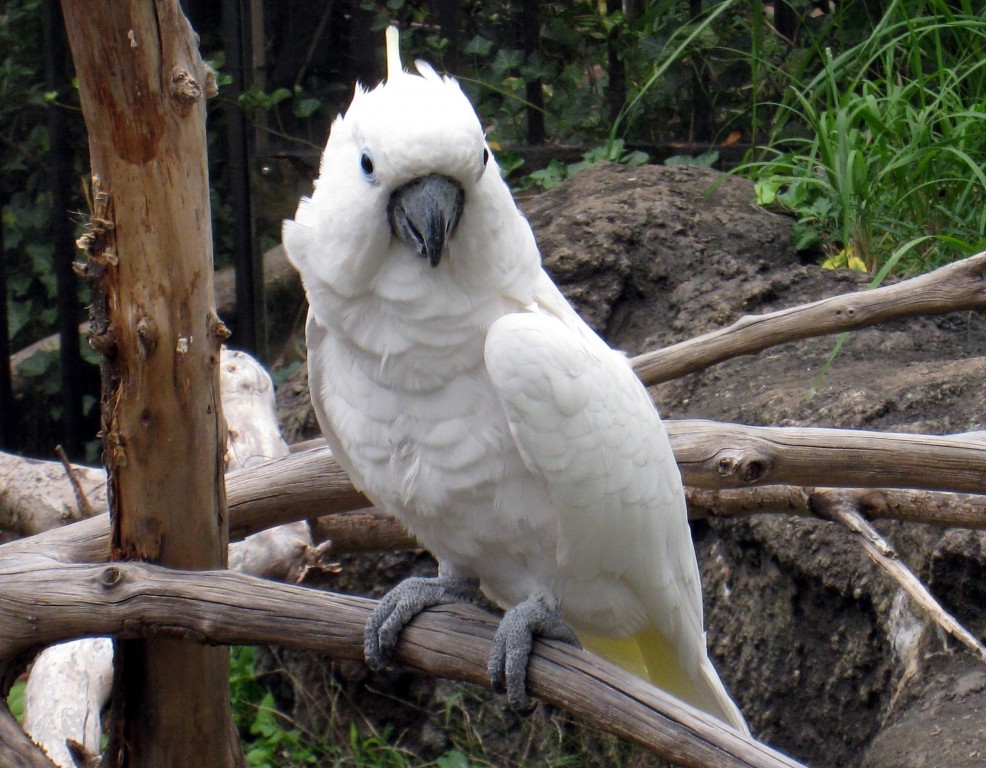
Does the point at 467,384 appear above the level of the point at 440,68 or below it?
below

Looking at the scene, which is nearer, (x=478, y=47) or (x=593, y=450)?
(x=593, y=450)

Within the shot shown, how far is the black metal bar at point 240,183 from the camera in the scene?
3926mm

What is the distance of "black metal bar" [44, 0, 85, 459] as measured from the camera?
145 inches

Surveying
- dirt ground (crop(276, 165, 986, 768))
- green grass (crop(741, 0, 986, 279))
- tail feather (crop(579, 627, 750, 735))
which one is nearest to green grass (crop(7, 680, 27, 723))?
dirt ground (crop(276, 165, 986, 768))

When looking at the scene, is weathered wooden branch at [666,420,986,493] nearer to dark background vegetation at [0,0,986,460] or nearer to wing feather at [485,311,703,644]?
wing feather at [485,311,703,644]

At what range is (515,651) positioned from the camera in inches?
67.6

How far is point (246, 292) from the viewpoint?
397 cm

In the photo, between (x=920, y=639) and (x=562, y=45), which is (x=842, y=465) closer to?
(x=920, y=639)

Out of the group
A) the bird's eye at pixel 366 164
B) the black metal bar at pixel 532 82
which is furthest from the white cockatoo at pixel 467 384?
the black metal bar at pixel 532 82

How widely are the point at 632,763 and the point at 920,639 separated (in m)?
1.01

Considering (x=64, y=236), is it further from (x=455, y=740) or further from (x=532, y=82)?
(x=455, y=740)

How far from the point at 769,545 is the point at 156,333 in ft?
5.73

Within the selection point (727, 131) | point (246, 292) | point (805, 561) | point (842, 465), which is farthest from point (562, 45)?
point (842, 465)

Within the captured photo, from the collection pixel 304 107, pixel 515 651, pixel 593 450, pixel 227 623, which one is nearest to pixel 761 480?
pixel 593 450
